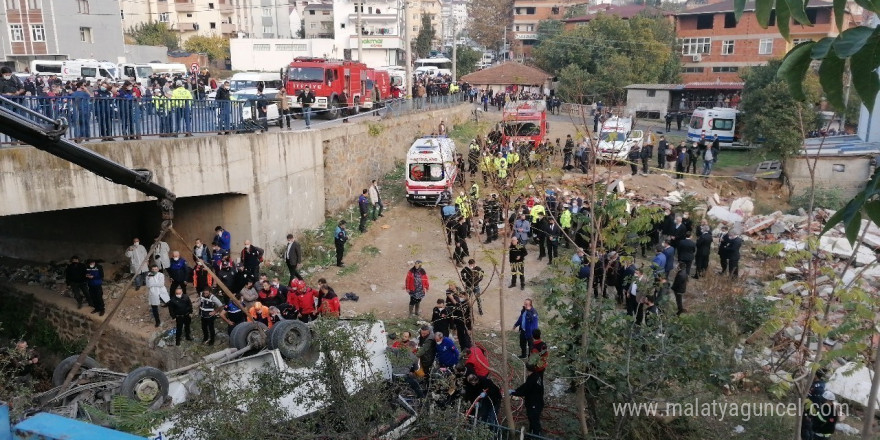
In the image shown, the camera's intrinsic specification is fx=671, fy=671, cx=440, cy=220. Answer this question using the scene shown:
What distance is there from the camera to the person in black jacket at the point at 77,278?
14039 mm

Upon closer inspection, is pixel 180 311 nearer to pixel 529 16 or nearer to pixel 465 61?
pixel 465 61

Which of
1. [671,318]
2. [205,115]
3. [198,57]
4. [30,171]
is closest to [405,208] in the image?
[205,115]

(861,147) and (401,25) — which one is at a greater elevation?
(401,25)

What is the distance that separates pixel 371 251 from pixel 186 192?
5514 millimetres

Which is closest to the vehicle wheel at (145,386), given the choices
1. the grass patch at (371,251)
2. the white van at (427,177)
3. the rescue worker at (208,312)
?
the rescue worker at (208,312)

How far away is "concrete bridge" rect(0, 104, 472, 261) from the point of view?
41.1 feet

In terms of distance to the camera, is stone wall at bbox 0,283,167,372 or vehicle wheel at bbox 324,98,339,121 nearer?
stone wall at bbox 0,283,167,372

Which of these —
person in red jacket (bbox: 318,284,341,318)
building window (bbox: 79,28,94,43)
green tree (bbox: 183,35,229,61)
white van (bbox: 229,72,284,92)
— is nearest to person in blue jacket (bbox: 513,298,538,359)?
person in red jacket (bbox: 318,284,341,318)

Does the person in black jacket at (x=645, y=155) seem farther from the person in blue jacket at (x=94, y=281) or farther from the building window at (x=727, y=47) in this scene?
the building window at (x=727, y=47)

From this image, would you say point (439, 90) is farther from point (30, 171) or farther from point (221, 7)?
point (221, 7)

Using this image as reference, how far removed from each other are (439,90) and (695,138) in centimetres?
1432

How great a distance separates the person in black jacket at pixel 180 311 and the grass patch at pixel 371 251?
242 inches

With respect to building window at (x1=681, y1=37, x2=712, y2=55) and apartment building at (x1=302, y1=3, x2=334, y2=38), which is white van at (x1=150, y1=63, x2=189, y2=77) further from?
apartment building at (x1=302, y1=3, x2=334, y2=38)

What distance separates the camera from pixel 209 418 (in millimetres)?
6578
